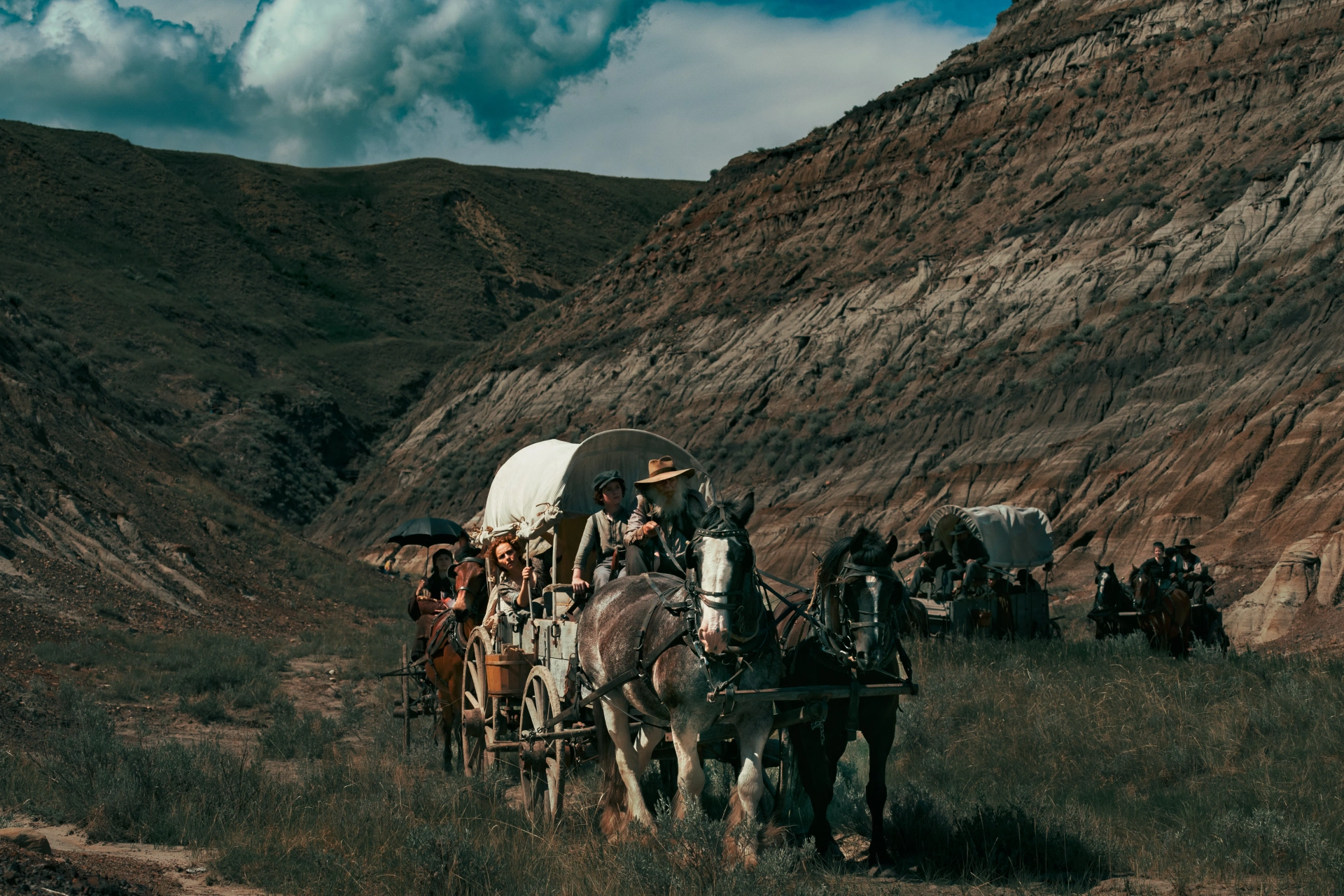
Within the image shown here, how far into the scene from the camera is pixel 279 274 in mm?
88812

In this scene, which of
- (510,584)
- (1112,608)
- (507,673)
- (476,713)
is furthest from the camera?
(1112,608)

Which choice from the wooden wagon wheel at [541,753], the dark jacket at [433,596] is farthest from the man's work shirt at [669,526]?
the dark jacket at [433,596]

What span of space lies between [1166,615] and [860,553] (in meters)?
10.4

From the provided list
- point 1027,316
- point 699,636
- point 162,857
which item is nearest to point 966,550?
point 699,636

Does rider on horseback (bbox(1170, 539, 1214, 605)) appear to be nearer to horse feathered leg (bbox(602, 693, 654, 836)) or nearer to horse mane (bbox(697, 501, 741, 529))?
horse feathered leg (bbox(602, 693, 654, 836))

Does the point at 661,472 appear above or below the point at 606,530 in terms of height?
above

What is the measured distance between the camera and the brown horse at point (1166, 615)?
52.3ft

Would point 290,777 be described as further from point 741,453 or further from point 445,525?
point 741,453

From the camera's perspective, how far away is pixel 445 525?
1897 centimetres

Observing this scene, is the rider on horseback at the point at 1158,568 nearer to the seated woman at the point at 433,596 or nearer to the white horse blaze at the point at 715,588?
the seated woman at the point at 433,596

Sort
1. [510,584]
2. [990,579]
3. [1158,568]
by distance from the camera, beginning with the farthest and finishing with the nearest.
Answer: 1. [990,579]
2. [1158,568]
3. [510,584]

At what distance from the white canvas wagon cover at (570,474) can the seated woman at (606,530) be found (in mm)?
922

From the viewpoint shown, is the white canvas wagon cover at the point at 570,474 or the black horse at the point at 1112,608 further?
the black horse at the point at 1112,608

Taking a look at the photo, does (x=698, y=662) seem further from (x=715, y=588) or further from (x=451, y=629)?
(x=451, y=629)
